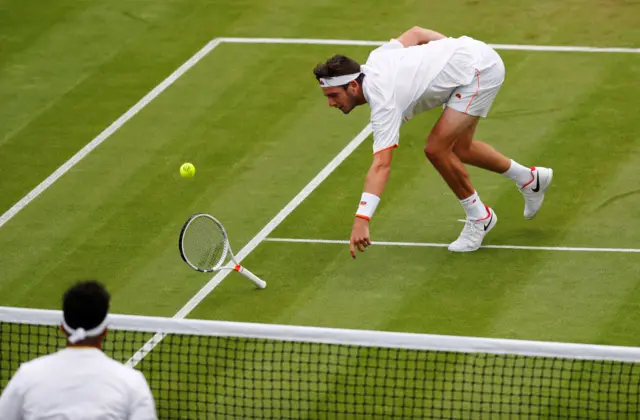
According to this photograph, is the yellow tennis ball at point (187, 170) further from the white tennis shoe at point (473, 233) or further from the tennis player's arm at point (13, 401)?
the tennis player's arm at point (13, 401)

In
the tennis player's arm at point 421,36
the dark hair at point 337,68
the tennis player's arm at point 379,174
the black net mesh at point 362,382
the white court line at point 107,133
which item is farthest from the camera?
the white court line at point 107,133

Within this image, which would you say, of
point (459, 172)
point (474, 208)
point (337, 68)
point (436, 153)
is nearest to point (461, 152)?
point (459, 172)

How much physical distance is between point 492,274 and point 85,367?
6335mm

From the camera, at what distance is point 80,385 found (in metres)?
7.97

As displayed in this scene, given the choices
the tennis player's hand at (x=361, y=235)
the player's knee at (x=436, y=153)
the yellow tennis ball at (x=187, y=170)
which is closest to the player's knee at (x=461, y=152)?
the player's knee at (x=436, y=153)

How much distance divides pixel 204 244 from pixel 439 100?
2.64 meters

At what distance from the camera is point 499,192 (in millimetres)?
15406

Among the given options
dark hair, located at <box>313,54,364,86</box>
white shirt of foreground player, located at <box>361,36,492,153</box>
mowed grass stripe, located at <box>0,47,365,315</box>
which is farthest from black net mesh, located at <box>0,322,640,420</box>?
dark hair, located at <box>313,54,364,86</box>

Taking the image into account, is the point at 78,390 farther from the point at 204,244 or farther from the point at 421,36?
the point at 421,36

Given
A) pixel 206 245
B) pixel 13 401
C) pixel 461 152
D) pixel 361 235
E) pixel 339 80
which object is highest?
pixel 13 401

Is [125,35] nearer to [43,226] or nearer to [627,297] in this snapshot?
[43,226]

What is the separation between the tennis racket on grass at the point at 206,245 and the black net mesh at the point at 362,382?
30.7 inches

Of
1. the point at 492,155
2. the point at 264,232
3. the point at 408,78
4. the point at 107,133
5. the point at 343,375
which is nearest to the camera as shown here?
the point at 343,375

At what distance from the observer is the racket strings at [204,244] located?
1284cm
